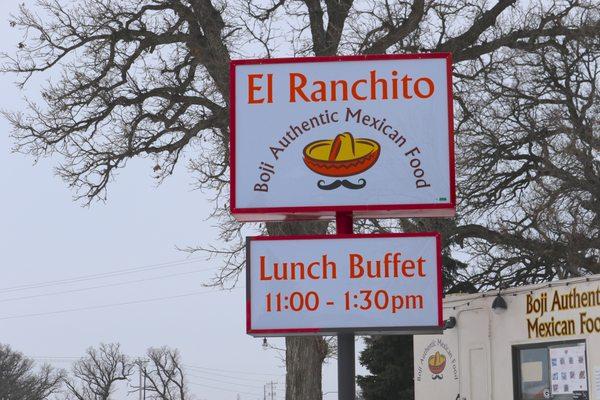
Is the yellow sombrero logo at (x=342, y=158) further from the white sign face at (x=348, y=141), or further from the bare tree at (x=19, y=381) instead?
the bare tree at (x=19, y=381)

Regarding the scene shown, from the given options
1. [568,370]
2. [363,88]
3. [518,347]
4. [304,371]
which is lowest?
[568,370]

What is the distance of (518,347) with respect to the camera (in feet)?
53.4

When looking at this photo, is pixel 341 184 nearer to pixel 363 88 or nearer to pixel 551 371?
pixel 363 88

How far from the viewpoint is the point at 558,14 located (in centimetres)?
2081

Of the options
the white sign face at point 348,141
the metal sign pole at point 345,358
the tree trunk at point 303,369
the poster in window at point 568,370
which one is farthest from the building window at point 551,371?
the white sign face at point 348,141

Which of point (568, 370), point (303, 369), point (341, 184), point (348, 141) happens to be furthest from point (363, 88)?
point (303, 369)

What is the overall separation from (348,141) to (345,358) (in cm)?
175

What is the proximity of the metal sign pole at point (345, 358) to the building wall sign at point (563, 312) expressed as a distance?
6.45m

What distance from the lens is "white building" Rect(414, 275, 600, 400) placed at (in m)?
14.9

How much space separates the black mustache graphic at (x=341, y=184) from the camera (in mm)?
8992

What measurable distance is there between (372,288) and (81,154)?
13.3 m

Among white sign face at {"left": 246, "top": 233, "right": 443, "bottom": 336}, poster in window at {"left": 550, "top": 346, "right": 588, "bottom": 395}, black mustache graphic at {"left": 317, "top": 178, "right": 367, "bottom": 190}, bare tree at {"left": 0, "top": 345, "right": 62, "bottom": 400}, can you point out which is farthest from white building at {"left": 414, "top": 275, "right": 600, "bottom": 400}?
bare tree at {"left": 0, "top": 345, "right": 62, "bottom": 400}

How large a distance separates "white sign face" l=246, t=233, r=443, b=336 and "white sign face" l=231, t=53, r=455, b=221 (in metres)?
0.30

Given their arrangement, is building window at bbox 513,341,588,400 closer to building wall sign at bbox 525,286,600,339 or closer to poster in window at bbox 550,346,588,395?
poster in window at bbox 550,346,588,395
